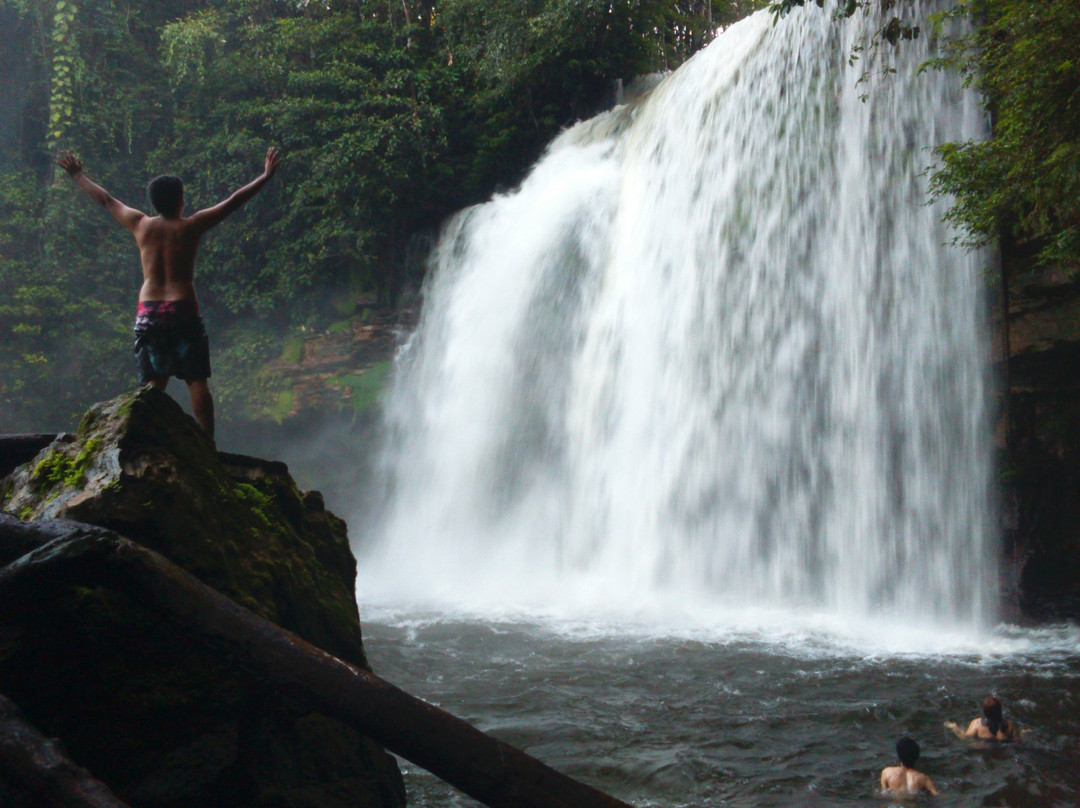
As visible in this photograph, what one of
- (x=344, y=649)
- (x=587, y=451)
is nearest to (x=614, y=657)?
(x=344, y=649)

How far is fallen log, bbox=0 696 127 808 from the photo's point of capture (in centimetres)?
216

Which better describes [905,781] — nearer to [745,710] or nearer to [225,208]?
[745,710]

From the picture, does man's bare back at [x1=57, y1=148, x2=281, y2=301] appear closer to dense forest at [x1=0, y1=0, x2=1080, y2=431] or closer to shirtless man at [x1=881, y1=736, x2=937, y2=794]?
shirtless man at [x1=881, y1=736, x2=937, y2=794]

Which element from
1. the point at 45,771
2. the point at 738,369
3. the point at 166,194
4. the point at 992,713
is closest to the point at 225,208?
the point at 166,194

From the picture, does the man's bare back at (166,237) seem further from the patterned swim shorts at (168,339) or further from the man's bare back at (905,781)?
the man's bare back at (905,781)

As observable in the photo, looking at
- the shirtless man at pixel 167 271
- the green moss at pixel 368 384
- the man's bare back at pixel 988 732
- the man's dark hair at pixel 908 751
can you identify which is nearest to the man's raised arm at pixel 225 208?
the shirtless man at pixel 167 271

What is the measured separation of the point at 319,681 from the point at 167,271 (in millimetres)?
2581

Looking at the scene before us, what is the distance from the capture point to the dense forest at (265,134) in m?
16.6

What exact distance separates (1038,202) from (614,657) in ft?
18.0

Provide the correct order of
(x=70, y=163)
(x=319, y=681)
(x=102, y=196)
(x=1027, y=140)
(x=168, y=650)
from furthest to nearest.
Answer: (x=1027, y=140), (x=102, y=196), (x=70, y=163), (x=168, y=650), (x=319, y=681)

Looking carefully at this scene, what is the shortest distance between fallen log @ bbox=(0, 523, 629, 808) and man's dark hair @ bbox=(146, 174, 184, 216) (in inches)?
85.6

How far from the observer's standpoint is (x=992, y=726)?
5391mm

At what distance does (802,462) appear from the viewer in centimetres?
1015

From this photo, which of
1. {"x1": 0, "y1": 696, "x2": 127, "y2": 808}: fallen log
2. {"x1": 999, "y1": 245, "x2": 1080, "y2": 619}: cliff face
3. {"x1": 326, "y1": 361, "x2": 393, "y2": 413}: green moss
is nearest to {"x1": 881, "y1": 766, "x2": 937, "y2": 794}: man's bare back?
{"x1": 0, "y1": 696, "x2": 127, "y2": 808}: fallen log
